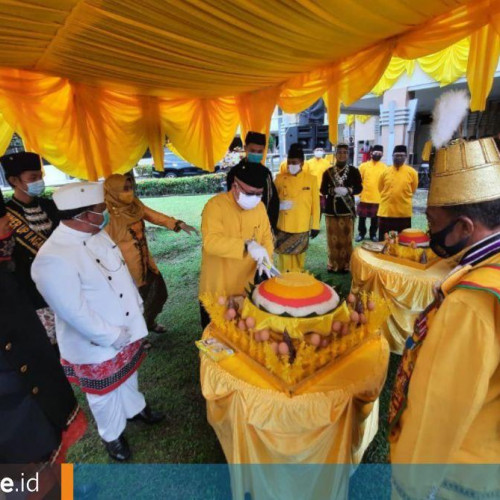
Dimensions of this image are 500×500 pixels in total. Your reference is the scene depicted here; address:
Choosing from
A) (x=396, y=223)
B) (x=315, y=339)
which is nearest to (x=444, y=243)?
(x=315, y=339)

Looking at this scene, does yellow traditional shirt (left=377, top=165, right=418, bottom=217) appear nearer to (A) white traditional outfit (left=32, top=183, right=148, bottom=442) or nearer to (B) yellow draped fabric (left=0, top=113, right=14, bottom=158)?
(A) white traditional outfit (left=32, top=183, right=148, bottom=442)

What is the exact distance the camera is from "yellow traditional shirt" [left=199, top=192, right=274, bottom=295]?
8.20 feet

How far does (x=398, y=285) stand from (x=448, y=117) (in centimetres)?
162

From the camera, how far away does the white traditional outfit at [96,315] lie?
67.2 inches

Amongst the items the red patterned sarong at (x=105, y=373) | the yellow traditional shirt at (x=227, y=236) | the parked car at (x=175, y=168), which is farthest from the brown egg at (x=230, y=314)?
the parked car at (x=175, y=168)

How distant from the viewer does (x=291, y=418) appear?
1.41 metres

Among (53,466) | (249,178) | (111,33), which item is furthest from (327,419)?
(111,33)

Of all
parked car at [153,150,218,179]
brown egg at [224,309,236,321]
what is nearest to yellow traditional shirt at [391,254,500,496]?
brown egg at [224,309,236,321]

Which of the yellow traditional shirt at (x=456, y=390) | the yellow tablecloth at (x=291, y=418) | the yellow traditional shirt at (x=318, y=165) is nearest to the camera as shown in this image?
the yellow traditional shirt at (x=456, y=390)

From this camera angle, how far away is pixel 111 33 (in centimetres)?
212

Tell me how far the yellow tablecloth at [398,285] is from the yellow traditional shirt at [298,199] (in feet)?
3.93

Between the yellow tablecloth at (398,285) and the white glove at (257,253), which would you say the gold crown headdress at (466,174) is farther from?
the yellow tablecloth at (398,285)

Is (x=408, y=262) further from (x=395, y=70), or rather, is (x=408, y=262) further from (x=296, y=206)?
(x=395, y=70)

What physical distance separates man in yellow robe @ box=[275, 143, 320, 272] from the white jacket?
270cm
